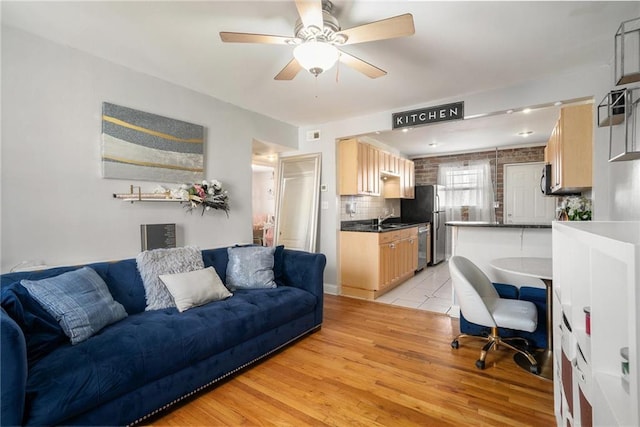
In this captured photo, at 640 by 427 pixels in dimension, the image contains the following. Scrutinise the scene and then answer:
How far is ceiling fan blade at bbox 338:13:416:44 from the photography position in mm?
1678

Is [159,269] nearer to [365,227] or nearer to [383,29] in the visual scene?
[383,29]

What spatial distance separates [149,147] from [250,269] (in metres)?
1.57

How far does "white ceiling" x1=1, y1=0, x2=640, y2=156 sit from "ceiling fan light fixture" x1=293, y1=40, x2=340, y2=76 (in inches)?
13.7

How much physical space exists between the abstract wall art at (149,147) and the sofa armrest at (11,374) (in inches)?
65.6

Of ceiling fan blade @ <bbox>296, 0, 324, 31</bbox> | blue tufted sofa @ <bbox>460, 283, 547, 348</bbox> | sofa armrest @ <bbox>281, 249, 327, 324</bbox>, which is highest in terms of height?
ceiling fan blade @ <bbox>296, 0, 324, 31</bbox>

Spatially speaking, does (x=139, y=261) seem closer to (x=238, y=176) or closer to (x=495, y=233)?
(x=238, y=176)

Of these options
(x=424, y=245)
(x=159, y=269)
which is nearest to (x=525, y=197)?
(x=424, y=245)

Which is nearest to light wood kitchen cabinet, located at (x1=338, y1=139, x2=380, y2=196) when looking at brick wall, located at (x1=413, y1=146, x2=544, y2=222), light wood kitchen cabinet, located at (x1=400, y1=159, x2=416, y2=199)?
light wood kitchen cabinet, located at (x1=400, y1=159, x2=416, y2=199)

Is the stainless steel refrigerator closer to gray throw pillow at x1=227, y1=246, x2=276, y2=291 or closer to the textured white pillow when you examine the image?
gray throw pillow at x1=227, y1=246, x2=276, y2=291

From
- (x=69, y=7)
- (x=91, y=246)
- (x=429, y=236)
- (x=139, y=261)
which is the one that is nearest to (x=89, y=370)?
(x=139, y=261)

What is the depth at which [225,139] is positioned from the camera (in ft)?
12.1

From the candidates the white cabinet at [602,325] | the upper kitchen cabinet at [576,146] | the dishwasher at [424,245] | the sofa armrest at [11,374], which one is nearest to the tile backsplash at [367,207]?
the dishwasher at [424,245]

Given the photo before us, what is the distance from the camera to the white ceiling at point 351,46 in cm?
199

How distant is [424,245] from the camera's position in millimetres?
5977
